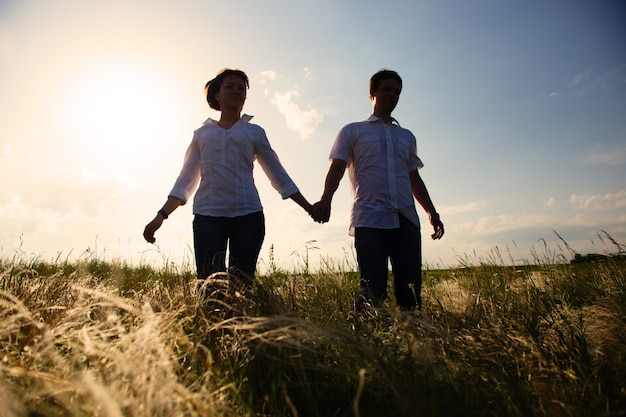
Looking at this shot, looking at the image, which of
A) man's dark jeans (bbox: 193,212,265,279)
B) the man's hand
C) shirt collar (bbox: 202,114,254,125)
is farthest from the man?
the man's hand

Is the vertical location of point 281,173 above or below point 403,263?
above

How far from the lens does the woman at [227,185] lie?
3.25 m

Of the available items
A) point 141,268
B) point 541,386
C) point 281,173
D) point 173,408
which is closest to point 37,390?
point 173,408

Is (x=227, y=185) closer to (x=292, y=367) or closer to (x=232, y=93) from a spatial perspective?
(x=232, y=93)

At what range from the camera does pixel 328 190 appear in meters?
3.69

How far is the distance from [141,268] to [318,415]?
658 cm

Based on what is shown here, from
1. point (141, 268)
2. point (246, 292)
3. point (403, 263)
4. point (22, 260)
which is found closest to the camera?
point (246, 292)

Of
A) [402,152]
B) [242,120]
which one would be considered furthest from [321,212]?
[242,120]

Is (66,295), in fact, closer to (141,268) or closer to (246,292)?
(246,292)

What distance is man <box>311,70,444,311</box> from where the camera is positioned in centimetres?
346

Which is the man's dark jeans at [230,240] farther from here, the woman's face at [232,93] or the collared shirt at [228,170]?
the woman's face at [232,93]

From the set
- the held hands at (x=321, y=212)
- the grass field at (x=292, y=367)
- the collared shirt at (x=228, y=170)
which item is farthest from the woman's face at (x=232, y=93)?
the grass field at (x=292, y=367)

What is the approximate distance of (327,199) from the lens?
3658 mm

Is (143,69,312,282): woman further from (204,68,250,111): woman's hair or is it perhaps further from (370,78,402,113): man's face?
(370,78,402,113): man's face
